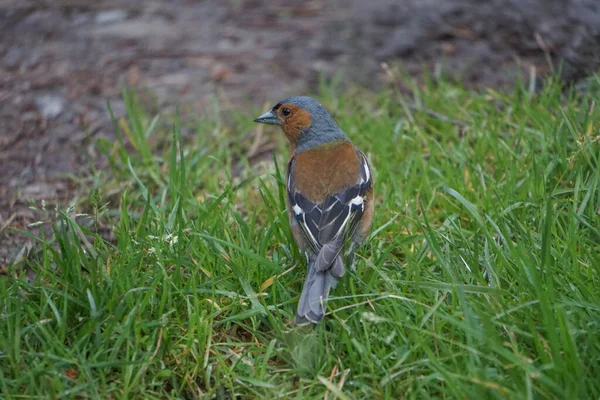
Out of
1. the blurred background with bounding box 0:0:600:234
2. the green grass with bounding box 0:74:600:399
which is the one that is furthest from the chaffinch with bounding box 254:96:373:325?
the blurred background with bounding box 0:0:600:234

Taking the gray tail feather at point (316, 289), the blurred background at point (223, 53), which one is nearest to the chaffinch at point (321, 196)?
the gray tail feather at point (316, 289)

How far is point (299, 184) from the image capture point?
4.25 m

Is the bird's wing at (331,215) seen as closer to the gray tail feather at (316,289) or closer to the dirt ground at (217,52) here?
the gray tail feather at (316,289)

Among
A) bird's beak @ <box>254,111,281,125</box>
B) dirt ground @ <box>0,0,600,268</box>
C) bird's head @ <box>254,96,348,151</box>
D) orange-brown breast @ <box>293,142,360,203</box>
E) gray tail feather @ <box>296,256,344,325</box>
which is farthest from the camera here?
dirt ground @ <box>0,0,600,268</box>

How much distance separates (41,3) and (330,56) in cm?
347

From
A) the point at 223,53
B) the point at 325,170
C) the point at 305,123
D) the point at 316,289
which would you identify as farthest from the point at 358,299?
the point at 223,53

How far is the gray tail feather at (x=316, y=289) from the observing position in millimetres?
3482

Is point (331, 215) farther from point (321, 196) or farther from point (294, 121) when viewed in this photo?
point (294, 121)

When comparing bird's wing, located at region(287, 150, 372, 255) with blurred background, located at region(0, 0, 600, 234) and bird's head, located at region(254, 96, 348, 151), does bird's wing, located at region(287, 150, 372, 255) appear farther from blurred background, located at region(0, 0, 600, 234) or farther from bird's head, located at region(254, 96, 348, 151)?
blurred background, located at region(0, 0, 600, 234)

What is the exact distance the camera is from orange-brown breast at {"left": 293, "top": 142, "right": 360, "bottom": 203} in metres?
4.20

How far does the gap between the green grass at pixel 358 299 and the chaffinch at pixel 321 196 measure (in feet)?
0.40

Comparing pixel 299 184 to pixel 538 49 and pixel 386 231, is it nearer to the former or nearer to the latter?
pixel 386 231

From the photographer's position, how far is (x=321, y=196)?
416 cm

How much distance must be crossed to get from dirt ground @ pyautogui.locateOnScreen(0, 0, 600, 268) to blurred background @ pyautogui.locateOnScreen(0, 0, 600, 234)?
1 centimetres
